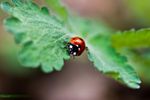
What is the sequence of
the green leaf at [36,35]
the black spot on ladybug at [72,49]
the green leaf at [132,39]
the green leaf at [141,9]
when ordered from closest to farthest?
the green leaf at [36,35] < the black spot on ladybug at [72,49] < the green leaf at [132,39] < the green leaf at [141,9]

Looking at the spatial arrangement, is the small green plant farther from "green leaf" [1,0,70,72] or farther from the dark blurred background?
the dark blurred background

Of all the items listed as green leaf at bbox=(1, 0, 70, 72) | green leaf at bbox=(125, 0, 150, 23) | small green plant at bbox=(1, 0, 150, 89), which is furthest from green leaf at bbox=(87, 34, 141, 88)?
green leaf at bbox=(125, 0, 150, 23)

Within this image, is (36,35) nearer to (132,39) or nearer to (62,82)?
(132,39)

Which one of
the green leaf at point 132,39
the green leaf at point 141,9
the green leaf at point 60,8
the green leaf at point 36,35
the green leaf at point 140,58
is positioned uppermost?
the green leaf at point 141,9

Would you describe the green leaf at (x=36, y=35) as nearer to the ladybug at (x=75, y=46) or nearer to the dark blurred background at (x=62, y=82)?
the ladybug at (x=75, y=46)

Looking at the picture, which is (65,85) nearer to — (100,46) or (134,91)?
(134,91)

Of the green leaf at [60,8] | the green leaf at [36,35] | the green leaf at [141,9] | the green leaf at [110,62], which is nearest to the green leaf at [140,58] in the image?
the green leaf at [110,62]

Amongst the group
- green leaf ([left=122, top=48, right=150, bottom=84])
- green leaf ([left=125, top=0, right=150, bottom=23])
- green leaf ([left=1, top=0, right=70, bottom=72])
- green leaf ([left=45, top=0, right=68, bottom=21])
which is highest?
green leaf ([left=125, top=0, right=150, bottom=23])

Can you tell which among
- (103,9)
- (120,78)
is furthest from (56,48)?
(103,9)
